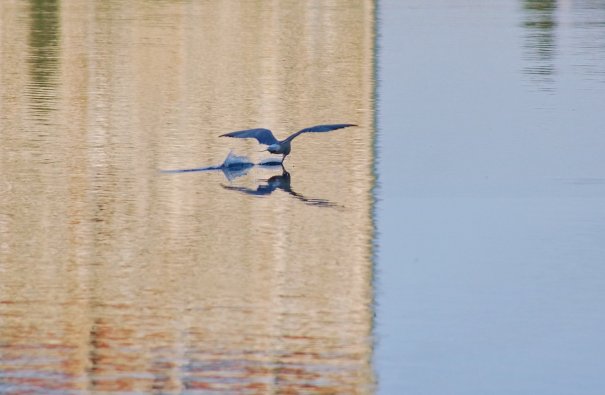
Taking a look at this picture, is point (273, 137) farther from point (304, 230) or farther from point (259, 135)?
point (304, 230)

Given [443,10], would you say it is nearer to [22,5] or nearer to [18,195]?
[22,5]

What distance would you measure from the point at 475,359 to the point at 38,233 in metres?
5.22

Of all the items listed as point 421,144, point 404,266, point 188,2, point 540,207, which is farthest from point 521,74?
point 188,2

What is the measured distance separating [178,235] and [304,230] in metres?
1.21

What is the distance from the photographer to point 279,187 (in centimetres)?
1738

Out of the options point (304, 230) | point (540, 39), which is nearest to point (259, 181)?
point (304, 230)

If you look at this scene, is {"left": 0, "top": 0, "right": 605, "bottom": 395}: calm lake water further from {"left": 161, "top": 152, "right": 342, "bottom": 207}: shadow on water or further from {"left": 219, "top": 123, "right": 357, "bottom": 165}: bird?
{"left": 219, "top": 123, "right": 357, "bottom": 165}: bird

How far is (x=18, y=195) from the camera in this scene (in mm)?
16516

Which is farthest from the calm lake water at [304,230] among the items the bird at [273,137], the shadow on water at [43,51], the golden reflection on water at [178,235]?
the bird at [273,137]

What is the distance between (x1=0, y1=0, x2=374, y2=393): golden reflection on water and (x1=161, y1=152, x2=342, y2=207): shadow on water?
130 mm

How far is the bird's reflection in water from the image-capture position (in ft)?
54.0

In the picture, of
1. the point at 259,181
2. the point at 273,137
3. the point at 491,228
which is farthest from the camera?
the point at 273,137

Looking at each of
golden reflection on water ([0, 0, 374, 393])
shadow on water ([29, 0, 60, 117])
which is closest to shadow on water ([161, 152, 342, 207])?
golden reflection on water ([0, 0, 374, 393])

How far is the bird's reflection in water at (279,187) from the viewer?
648 inches
